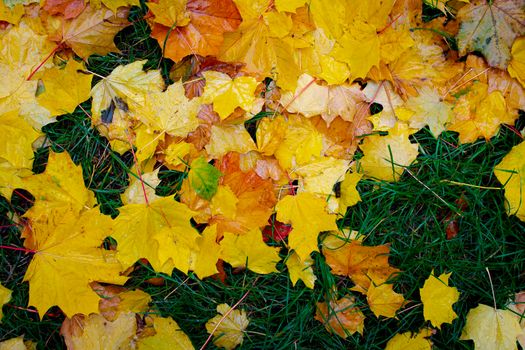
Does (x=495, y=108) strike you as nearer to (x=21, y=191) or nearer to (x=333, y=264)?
(x=333, y=264)

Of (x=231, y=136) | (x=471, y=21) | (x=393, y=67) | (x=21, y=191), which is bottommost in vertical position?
(x=21, y=191)

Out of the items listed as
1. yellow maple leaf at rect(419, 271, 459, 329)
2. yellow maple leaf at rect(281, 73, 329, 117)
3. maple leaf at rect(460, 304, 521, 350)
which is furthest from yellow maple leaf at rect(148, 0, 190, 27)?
maple leaf at rect(460, 304, 521, 350)

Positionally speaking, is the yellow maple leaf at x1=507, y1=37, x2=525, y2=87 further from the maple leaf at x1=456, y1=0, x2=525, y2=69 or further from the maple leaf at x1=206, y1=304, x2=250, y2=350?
the maple leaf at x1=206, y1=304, x2=250, y2=350

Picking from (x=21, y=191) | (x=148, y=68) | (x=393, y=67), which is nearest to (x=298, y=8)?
(x=393, y=67)

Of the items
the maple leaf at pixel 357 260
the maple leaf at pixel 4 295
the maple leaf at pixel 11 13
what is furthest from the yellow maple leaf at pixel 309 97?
the maple leaf at pixel 4 295

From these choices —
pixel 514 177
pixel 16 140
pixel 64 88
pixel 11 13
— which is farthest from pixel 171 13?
pixel 514 177

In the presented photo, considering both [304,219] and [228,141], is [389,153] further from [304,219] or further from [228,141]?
[228,141]
